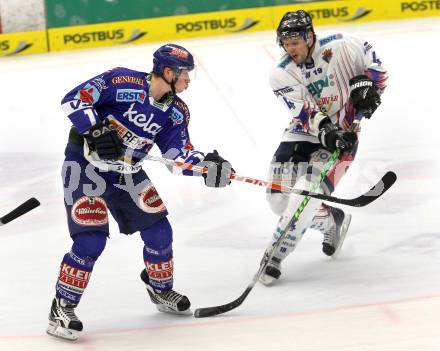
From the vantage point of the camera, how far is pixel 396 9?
9406 mm

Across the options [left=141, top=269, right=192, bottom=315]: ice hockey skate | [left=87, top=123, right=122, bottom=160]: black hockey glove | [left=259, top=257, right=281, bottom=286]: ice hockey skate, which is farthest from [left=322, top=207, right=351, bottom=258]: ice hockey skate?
[left=87, top=123, right=122, bottom=160]: black hockey glove

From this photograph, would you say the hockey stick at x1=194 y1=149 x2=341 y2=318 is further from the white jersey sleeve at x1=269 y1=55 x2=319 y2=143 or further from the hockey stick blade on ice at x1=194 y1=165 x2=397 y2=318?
the white jersey sleeve at x1=269 y1=55 x2=319 y2=143

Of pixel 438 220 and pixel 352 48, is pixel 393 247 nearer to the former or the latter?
pixel 438 220

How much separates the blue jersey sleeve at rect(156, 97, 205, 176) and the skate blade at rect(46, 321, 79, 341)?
2.66 ft

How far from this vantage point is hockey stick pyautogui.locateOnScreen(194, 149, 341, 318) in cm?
439

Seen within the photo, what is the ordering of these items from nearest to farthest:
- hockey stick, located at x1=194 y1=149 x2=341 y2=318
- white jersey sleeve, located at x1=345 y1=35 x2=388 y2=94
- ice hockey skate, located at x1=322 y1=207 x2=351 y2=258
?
hockey stick, located at x1=194 y1=149 x2=341 y2=318
white jersey sleeve, located at x1=345 y1=35 x2=388 y2=94
ice hockey skate, located at x1=322 y1=207 x2=351 y2=258

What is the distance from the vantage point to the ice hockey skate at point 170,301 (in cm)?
443

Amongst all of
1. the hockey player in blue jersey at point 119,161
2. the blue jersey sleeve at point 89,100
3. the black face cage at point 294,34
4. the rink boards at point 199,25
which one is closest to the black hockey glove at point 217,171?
the hockey player in blue jersey at point 119,161

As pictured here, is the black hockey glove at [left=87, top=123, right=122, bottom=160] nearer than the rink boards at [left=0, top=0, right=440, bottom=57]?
Yes

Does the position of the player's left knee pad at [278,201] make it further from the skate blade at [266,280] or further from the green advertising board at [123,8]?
the green advertising board at [123,8]

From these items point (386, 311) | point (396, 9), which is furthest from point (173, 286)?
point (396, 9)

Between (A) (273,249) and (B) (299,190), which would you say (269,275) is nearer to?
(A) (273,249)

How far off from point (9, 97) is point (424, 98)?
Answer: 3102 mm

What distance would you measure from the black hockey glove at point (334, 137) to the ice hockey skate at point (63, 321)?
136 centimetres
